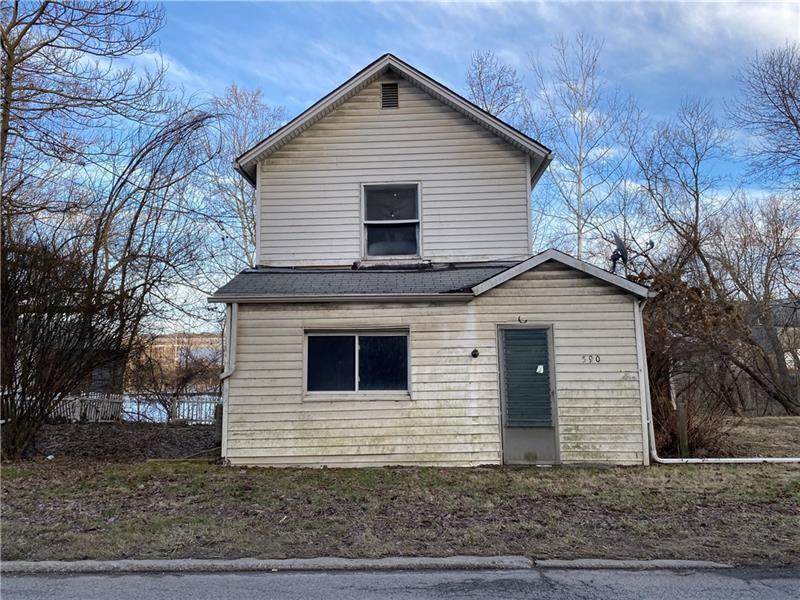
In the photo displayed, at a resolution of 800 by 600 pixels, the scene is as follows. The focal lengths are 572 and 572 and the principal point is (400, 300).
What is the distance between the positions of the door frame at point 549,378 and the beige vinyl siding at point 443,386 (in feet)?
0.21

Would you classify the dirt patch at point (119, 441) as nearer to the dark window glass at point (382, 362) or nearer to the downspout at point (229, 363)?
the downspout at point (229, 363)

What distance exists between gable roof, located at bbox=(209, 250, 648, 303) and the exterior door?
102cm

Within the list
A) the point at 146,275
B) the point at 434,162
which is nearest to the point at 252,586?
the point at 434,162

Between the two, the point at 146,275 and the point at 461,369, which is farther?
the point at 146,275

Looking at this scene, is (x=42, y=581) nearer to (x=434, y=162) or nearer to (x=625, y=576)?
(x=625, y=576)

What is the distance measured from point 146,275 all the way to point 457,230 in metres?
7.82

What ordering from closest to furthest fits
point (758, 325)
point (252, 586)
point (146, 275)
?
point (252, 586), point (146, 275), point (758, 325)

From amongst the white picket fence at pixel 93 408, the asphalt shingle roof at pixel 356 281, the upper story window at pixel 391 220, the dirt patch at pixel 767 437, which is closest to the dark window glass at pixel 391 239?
the upper story window at pixel 391 220

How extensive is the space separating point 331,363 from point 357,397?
72 cm

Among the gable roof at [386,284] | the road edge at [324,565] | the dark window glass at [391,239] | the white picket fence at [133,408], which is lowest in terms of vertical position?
the road edge at [324,565]

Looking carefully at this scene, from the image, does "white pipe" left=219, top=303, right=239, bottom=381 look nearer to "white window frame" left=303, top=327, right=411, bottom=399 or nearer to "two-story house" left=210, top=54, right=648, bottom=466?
"two-story house" left=210, top=54, right=648, bottom=466

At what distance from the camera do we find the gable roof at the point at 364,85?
36.0 ft

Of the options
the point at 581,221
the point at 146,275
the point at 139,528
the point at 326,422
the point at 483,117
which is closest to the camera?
the point at 139,528

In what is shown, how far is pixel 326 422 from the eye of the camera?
30.0 feet
